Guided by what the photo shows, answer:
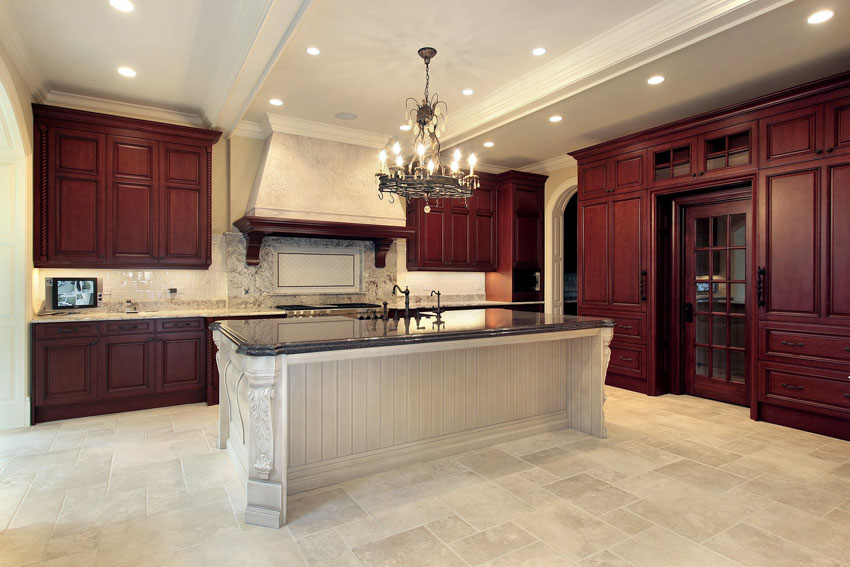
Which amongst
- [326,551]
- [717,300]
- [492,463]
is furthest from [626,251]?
[326,551]

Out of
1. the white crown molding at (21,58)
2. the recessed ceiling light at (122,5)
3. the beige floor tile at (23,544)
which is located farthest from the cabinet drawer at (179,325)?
the recessed ceiling light at (122,5)

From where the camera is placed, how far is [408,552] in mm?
2152

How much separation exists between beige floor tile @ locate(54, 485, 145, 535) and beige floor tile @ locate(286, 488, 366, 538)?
79cm

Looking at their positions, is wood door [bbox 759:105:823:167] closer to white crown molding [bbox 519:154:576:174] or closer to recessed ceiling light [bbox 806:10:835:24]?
recessed ceiling light [bbox 806:10:835:24]

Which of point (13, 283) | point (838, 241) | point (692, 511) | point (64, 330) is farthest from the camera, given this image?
point (64, 330)

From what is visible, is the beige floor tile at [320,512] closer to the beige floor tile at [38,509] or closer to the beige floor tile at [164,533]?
the beige floor tile at [164,533]

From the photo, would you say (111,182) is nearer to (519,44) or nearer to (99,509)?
(99,509)

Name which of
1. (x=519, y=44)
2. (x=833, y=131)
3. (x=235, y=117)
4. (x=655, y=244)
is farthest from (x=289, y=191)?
(x=833, y=131)

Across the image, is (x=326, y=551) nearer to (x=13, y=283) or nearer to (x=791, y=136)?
(x=13, y=283)

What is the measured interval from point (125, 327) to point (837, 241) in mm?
6081

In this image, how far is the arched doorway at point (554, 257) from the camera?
727 cm

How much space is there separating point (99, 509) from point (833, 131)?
5574 mm

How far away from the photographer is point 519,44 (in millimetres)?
3717

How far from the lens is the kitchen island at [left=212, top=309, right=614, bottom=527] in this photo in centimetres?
242
